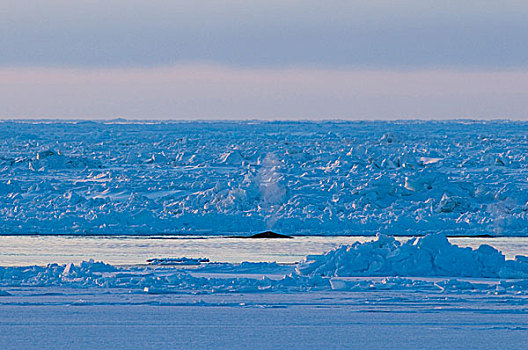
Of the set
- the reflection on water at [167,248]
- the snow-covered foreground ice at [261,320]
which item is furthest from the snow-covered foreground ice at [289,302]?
the reflection on water at [167,248]

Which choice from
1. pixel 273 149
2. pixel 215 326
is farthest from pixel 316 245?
pixel 273 149

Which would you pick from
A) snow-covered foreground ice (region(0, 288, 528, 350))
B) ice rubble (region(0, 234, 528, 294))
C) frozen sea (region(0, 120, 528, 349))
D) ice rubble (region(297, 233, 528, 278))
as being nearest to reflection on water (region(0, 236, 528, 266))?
frozen sea (region(0, 120, 528, 349))

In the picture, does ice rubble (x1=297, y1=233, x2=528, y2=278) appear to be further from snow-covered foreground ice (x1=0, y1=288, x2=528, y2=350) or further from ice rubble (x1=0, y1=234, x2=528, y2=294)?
snow-covered foreground ice (x1=0, y1=288, x2=528, y2=350)

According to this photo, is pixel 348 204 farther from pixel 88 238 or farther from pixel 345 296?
pixel 345 296

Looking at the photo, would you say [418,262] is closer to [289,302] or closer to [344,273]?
[344,273]

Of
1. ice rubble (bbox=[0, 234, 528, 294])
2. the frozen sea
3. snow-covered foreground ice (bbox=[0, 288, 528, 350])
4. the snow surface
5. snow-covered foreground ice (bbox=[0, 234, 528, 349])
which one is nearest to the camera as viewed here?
snow-covered foreground ice (bbox=[0, 288, 528, 350])

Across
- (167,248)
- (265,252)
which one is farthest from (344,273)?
(167,248)
